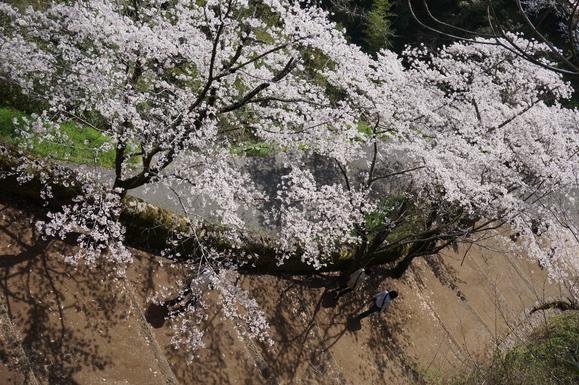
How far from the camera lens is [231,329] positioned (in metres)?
9.59

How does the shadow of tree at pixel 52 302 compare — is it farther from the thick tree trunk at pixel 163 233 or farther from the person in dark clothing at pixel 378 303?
the person in dark clothing at pixel 378 303

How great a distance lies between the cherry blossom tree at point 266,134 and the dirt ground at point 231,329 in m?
0.45

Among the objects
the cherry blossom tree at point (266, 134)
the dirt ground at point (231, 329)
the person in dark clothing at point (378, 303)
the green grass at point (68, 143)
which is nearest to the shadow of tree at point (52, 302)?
the dirt ground at point (231, 329)

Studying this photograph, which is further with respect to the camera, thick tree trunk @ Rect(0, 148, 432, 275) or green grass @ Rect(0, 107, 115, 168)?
green grass @ Rect(0, 107, 115, 168)

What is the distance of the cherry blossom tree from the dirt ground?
45cm

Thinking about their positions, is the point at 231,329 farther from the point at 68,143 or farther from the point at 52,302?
the point at 68,143

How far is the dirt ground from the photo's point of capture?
761cm

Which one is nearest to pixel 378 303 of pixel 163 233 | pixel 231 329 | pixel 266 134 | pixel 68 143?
pixel 231 329

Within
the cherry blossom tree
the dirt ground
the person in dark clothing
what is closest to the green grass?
the cherry blossom tree

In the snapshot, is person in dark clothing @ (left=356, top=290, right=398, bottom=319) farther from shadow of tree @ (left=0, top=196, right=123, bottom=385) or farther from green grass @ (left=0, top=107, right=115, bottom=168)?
green grass @ (left=0, top=107, right=115, bottom=168)

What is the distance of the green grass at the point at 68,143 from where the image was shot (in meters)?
9.69

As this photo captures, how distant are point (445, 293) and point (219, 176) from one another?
7.83 m

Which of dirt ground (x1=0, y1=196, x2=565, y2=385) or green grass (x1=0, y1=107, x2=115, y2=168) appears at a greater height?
green grass (x1=0, y1=107, x2=115, y2=168)

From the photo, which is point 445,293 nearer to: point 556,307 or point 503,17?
point 556,307
